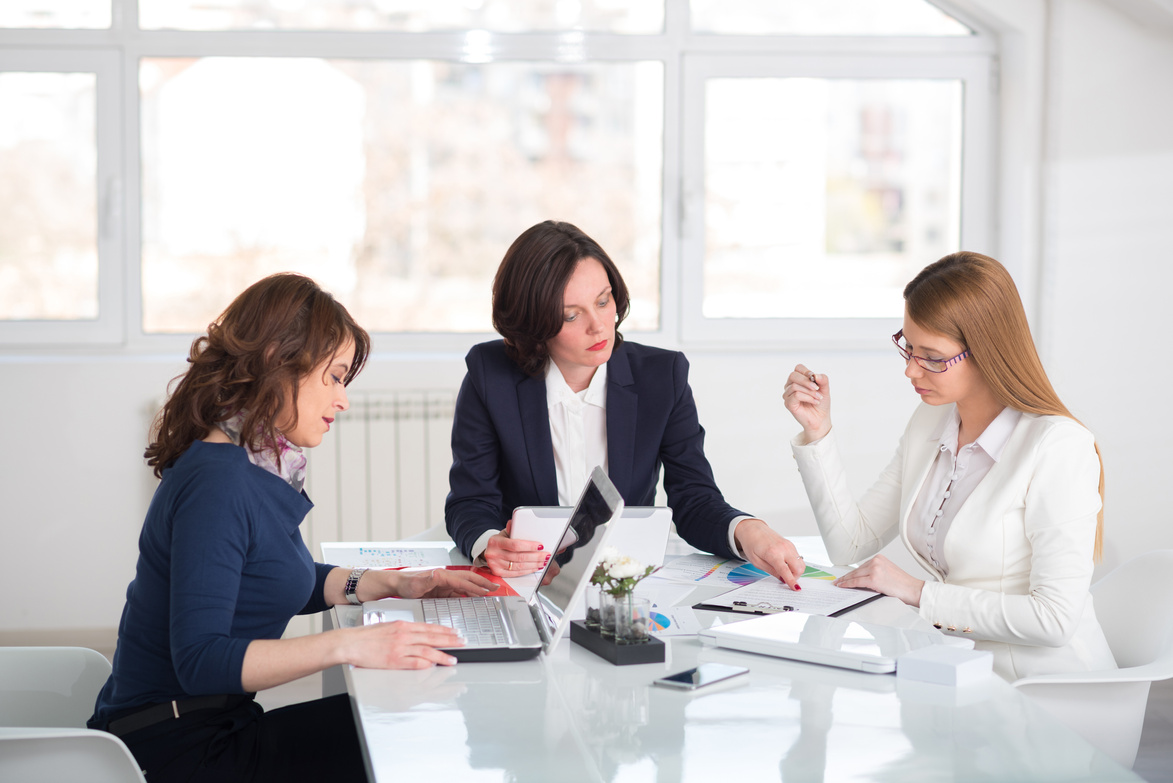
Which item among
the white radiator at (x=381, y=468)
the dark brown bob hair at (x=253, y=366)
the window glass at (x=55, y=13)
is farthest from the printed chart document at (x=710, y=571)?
the window glass at (x=55, y=13)

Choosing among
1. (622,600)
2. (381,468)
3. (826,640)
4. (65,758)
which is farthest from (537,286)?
(381,468)

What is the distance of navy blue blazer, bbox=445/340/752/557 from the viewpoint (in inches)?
95.5

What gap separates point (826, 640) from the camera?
5.16 ft

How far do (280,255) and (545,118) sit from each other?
1126 millimetres

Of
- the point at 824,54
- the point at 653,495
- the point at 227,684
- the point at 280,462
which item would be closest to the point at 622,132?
the point at 824,54

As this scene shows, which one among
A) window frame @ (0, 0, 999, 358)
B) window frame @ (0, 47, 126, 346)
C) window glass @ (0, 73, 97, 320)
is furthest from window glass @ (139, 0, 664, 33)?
window glass @ (0, 73, 97, 320)

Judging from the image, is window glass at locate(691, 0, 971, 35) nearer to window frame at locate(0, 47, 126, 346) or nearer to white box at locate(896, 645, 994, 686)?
window frame at locate(0, 47, 126, 346)

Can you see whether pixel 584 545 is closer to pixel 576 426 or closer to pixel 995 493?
pixel 995 493

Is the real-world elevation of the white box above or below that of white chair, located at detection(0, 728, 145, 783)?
above

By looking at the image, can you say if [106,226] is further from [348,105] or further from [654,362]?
[654,362]

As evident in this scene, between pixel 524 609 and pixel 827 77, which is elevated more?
pixel 827 77

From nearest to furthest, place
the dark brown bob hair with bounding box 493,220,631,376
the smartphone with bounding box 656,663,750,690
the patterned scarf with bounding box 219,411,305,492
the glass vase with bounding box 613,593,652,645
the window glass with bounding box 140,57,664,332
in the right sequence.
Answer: the smartphone with bounding box 656,663,750,690
the glass vase with bounding box 613,593,652,645
the patterned scarf with bounding box 219,411,305,492
the dark brown bob hair with bounding box 493,220,631,376
the window glass with bounding box 140,57,664,332

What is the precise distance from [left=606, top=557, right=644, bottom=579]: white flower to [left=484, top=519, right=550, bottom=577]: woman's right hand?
0.52 m

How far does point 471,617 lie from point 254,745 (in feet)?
1.22
